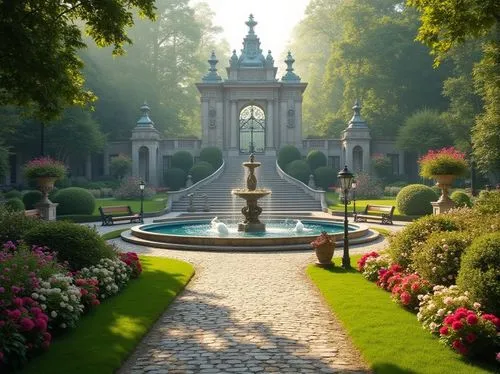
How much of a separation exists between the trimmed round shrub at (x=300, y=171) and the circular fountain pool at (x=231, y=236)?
1640cm

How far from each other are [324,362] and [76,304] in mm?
4353

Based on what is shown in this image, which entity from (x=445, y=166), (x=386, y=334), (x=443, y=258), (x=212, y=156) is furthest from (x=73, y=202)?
(x=386, y=334)

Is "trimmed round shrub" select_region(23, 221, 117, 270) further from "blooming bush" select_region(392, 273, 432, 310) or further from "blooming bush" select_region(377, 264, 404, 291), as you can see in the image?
"blooming bush" select_region(392, 273, 432, 310)

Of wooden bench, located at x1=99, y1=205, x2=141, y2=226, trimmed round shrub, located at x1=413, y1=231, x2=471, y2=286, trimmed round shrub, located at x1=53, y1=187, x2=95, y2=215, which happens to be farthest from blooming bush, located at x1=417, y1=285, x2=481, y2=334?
trimmed round shrub, located at x1=53, y1=187, x2=95, y2=215

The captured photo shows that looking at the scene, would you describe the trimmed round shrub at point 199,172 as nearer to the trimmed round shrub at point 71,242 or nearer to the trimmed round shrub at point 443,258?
the trimmed round shrub at point 71,242

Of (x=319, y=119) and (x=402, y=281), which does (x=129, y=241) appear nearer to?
(x=402, y=281)

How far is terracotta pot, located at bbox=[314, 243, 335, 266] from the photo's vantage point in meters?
14.3

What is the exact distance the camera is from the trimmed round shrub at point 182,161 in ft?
153

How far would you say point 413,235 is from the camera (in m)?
12.2

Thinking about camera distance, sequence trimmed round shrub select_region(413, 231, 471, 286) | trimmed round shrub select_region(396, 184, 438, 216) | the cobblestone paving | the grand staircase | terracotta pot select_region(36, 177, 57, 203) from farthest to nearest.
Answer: the grand staircase, trimmed round shrub select_region(396, 184, 438, 216), terracotta pot select_region(36, 177, 57, 203), trimmed round shrub select_region(413, 231, 471, 286), the cobblestone paving

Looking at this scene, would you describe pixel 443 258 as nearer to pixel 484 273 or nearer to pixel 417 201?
pixel 484 273

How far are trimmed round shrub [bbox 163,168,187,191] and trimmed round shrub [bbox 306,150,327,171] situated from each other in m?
11.2

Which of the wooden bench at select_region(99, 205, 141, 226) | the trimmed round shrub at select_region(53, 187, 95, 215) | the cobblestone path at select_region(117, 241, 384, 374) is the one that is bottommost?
the cobblestone path at select_region(117, 241, 384, 374)

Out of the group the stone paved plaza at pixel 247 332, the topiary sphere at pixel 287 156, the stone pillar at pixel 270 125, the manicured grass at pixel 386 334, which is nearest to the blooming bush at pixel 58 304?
the stone paved plaza at pixel 247 332
